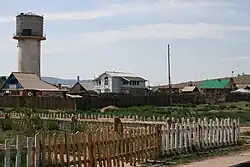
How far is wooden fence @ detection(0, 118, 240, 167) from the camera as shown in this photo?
12961 mm

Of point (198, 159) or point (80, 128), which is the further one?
point (80, 128)

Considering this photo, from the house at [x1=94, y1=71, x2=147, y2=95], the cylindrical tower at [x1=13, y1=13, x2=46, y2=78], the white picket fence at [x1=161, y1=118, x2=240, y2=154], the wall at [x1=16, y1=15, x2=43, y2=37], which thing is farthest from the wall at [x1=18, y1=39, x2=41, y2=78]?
the white picket fence at [x1=161, y1=118, x2=240, y2=154]

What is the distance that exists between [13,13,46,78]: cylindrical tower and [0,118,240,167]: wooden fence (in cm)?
6450

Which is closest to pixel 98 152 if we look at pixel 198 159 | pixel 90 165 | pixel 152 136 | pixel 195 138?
pixel 90 165

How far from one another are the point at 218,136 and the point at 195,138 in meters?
1.73

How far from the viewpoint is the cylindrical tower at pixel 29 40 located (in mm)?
83688

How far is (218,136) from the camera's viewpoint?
21.1m

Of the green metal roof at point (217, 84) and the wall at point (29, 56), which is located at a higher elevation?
the wall at point (29, 56)

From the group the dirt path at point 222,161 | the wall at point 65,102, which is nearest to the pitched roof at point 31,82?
the wall at point 65,102

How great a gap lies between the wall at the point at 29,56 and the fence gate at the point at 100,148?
68.2m

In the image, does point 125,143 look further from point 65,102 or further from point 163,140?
point 65,102

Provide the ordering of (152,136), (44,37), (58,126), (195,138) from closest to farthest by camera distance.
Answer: (152,136)
(195,138)
(58,126)
(44,37)

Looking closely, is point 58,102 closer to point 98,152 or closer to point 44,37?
point 44,37

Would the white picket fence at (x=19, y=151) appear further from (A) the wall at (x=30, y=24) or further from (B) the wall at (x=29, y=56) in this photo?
(A) the wall at (x=30, y=24)
